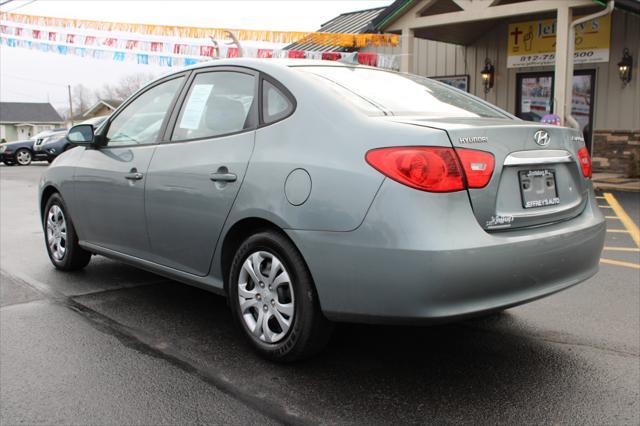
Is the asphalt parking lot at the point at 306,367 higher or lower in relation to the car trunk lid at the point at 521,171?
lower

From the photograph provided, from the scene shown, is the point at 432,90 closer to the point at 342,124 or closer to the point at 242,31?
the point at 342,124

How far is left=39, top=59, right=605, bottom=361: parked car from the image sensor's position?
2.79 meters

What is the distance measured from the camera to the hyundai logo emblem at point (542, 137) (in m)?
3.17

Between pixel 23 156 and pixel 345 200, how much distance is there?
23.6m

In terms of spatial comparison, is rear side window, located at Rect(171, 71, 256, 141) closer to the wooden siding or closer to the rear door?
the rear door

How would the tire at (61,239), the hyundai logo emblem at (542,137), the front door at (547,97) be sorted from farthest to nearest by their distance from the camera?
the front door at (547,97)
the tire at (61,239)
the hyundai logo emblem at (542,137)

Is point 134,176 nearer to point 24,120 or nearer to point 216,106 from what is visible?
point 216,106

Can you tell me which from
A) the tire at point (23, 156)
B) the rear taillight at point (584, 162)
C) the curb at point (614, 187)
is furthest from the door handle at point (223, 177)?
the tire at point (23, 156)

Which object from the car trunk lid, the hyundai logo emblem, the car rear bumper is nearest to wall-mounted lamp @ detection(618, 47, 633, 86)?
the car trunk lid

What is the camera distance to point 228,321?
4.12 metres

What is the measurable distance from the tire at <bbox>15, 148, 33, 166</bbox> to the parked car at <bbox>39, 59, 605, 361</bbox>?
2158 centimetres

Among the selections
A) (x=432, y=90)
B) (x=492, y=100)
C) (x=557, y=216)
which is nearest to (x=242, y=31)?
(x=492, y=100)

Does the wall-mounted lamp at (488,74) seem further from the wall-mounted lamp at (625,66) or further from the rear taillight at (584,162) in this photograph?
the rear taillight at (584,162)

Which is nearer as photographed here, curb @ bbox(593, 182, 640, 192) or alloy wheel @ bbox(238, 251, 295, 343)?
alloy wheel @ bbox(238, 251, 295, 343)
